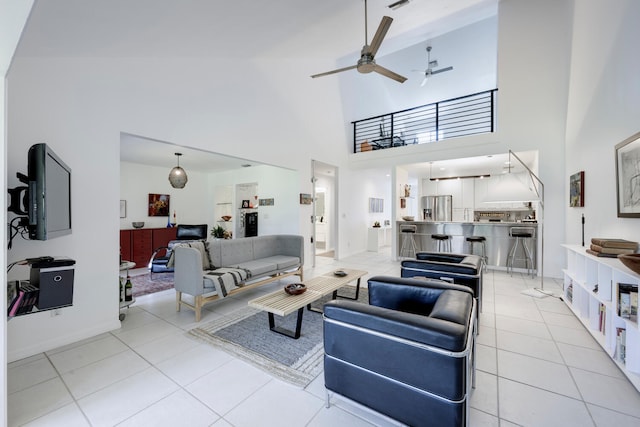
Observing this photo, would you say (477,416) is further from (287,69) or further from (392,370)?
(287,69)

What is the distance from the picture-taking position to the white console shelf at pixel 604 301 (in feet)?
6.31

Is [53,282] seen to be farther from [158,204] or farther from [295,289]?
[158,204]

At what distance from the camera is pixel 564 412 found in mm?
1662

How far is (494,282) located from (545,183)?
2.13 metres

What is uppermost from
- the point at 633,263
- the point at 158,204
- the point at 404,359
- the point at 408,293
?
the point at 158,204

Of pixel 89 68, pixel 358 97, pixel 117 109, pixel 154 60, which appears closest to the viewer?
pixel 89 68

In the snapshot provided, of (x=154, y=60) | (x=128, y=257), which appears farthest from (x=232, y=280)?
(x=128, y=257)

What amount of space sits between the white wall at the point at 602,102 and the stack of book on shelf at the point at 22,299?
4.62 metres

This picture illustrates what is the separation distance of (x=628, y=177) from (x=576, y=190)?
1.77m

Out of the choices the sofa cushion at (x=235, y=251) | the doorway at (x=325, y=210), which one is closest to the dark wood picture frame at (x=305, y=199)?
the doorway at (x=325, y=210)

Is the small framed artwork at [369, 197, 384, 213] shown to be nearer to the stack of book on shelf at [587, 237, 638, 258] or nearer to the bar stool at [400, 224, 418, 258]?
the bar stool at [400, 224, 418, 258]

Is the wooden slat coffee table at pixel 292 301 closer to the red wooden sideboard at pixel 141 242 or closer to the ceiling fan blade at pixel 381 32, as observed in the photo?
the ceiling fan blade at pixel 381 32

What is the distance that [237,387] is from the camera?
1.92 metres

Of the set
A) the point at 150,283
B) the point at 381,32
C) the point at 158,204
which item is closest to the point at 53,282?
the point at 150,283
